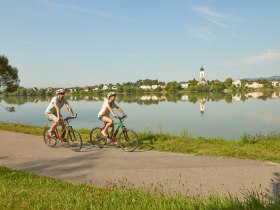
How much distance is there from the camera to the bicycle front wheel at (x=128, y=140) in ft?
34.6

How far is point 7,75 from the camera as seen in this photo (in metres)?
26.2

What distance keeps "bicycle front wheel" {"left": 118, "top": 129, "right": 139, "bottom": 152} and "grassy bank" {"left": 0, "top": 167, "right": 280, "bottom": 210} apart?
4271 millimetres

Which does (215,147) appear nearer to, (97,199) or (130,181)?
(130,181)

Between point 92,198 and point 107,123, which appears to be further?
point 107,123

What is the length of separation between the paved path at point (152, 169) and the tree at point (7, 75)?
1669 cm

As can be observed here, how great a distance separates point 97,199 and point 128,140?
18.7 feet

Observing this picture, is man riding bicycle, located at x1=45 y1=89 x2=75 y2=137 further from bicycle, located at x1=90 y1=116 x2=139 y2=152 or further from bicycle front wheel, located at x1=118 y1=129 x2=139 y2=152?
bicycle front wheel, located at x1=118 y1=129 x2=139 y2=152

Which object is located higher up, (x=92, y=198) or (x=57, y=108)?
(x=57, y=108)

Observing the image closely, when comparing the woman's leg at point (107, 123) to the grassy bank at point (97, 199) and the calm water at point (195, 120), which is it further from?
the grassy bank at point (97, 199)

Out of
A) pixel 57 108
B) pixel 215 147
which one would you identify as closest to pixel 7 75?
pixel 57 108

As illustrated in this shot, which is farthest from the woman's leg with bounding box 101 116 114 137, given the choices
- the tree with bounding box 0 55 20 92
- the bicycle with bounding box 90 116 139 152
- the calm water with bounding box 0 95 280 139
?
the tree with bounding box 0 55 20 92

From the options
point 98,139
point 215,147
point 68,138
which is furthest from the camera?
point 98,139

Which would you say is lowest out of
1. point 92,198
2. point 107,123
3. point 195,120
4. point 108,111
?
point 195,120

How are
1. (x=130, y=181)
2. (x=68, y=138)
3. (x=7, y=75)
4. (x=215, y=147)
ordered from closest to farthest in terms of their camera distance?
(x=130, y=181) → (x=215, y=147) → (x=68, y=138) → (x=7, y=75)
